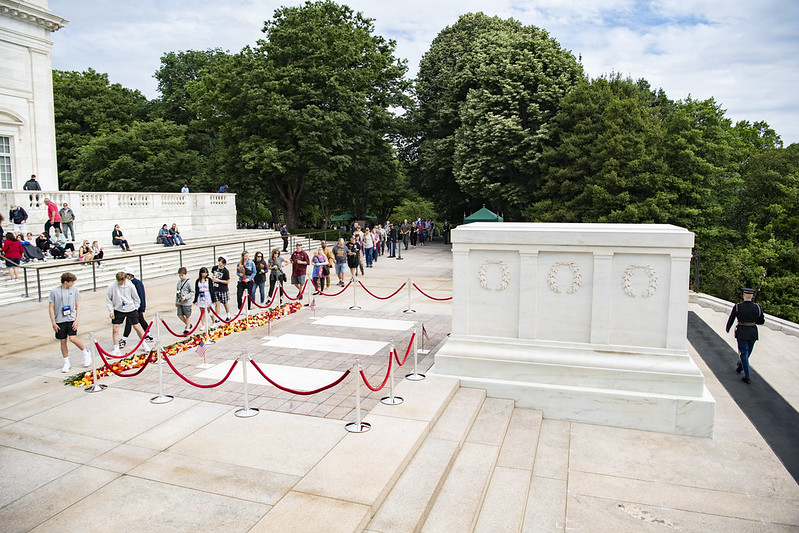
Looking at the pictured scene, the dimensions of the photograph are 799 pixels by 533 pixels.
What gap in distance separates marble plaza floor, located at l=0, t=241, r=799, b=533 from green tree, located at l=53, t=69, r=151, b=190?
38839mm

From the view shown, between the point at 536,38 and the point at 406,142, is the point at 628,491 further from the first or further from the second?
the point at 406,142

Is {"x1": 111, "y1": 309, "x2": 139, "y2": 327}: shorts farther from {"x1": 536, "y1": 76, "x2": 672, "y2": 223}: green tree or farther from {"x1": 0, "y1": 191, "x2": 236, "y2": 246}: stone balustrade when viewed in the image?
{"x1": 536, "y1": 76, "x2": 672, "y2": 223}: green tree

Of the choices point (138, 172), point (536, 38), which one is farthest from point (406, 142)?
point (138, 172)

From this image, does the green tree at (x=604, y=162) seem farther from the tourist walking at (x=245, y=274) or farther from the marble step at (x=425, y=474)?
the marble step at (x=425, y=474)

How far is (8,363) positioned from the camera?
1059 cm

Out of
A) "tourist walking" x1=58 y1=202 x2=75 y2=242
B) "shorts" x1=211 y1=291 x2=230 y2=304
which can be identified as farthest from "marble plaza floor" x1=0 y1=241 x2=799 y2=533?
"tourist walking" x1=58 y1=202 x2=75 y2=242

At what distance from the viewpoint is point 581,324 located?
8.79 metres

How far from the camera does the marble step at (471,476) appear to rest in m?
5.57

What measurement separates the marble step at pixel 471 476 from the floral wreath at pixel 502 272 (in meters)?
1.87

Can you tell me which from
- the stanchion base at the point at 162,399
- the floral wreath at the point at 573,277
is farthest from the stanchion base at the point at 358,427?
the floral wreath at the point at 573,277

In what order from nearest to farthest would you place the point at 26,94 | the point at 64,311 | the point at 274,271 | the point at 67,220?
the point at 64,311 < the point at 274,271 < the point at 67,220 < the point at 26,94

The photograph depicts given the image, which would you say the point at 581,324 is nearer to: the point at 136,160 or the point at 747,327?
the point at 747,327

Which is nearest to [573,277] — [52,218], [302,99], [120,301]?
[120,301]

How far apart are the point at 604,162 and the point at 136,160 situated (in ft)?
104
